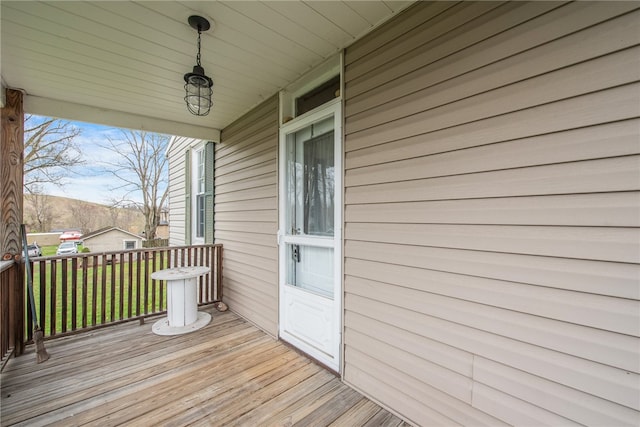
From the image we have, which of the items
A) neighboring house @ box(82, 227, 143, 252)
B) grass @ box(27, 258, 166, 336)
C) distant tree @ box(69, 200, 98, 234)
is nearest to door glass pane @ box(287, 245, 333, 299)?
grass @ box(27, 258, 166, 336)

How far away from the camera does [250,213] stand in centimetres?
350

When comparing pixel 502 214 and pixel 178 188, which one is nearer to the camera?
pixel 502 214

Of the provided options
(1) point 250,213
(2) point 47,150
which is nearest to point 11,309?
(1) point 250,213

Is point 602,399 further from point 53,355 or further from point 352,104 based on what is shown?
point 53,355

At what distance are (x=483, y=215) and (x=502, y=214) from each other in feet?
0.29

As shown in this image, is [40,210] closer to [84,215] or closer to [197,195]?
[84,215]

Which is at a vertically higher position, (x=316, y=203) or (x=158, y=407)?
(x=316, y=203)

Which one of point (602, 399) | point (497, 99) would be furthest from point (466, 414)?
point (497, 99)

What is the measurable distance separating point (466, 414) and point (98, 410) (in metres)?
2.45

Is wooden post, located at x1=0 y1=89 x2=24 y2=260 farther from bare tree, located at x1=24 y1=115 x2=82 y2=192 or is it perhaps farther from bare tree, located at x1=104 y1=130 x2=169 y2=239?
bare tree, located at x1=104 y1=130 x2=169 y2=239

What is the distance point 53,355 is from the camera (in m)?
2.62

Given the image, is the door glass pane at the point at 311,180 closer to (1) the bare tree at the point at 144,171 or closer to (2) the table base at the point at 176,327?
(2) the table base at the point at 176,327

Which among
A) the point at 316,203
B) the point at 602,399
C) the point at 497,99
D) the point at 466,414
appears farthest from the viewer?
the point at 316,203

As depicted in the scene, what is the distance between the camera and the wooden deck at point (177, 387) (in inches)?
71.1
